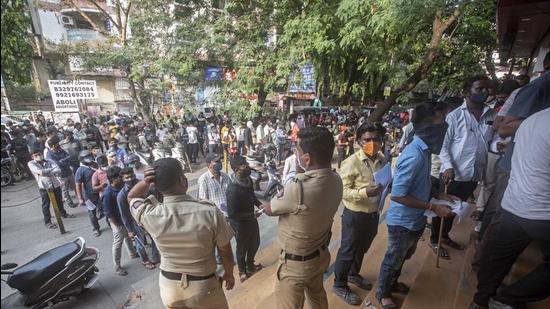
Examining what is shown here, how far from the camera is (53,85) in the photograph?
7195 mm

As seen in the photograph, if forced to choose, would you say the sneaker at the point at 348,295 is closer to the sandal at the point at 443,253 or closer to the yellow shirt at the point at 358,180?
the yellow shirt at the point at 358,180

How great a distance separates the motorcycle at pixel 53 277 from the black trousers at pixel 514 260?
14.4 feet

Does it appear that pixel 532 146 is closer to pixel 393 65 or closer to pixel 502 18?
pixel 502 18

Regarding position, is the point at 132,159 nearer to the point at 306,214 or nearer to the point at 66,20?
the point at 306,214

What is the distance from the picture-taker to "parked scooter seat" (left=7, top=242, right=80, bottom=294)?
3307 millimetres

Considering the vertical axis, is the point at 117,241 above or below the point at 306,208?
below

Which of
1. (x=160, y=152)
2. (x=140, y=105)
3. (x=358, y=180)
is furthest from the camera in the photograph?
(x=140, y=105)

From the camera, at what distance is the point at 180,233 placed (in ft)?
6.47

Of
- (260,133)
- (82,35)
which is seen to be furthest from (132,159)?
(82,35)

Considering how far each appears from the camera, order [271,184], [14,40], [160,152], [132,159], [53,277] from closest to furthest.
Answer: [14,40] < [53,277] < [132,159] < [271,184] < [160,152]

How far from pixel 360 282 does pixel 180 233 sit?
2.10m

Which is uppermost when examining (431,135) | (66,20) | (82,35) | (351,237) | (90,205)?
(66,20)

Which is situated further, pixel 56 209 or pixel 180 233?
pixel 56 209

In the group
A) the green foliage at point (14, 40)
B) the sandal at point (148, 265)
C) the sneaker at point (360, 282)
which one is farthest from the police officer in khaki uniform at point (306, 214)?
the sandal at point (148, 265)
